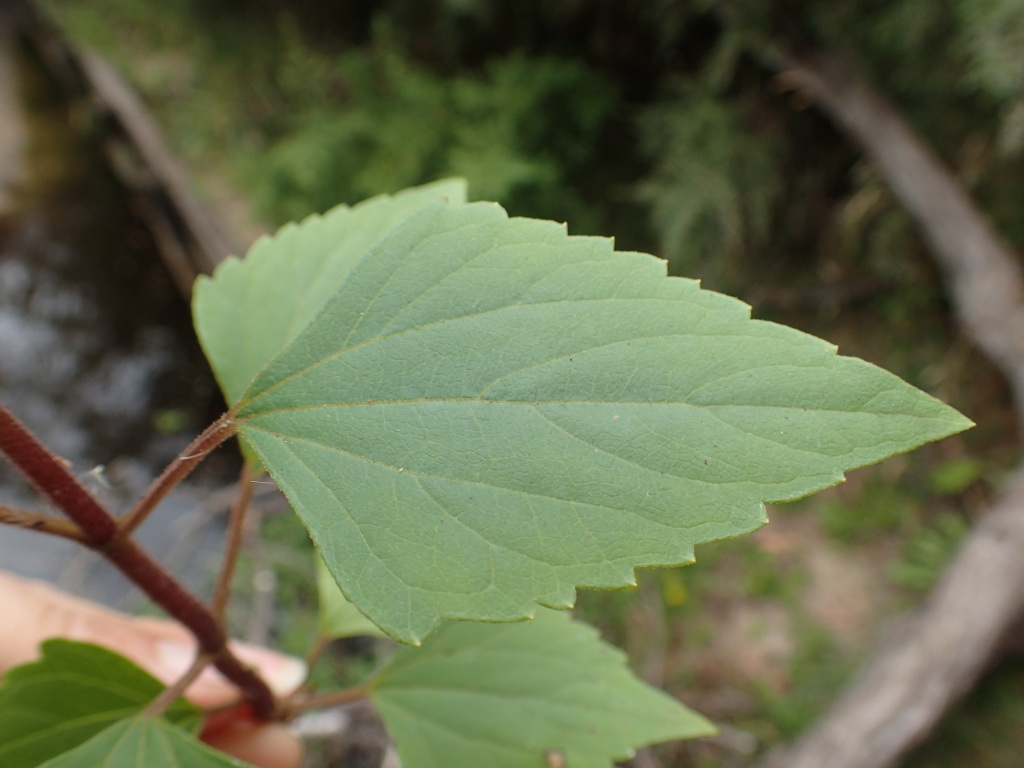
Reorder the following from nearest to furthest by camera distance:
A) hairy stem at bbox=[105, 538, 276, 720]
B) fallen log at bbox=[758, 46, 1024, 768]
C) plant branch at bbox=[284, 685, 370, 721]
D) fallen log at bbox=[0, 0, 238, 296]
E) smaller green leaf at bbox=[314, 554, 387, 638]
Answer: hairy stem at bbox=[105, 538, 276, 720] < plant branch at bbox=[284, 685, 370, 721] < smaller green leaf at bbox=[314, 554, 387, 638] < fallen log at bbox=[758, 46, 1024, 768] < fallen log at bbox=[0, 0, 238, 296]

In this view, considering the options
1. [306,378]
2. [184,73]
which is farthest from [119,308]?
[306,378]

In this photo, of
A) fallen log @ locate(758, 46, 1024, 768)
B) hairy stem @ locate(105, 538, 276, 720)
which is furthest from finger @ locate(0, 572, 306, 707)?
fallen log @ locate(758, 46, 1024, 768)

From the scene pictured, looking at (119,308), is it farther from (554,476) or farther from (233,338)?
(554,476)

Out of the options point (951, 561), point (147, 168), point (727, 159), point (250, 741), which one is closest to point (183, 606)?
point (250, 741)

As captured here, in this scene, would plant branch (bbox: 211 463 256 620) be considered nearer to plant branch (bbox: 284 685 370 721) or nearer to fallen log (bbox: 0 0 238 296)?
plant branch (bbox: 284 685 370 721)

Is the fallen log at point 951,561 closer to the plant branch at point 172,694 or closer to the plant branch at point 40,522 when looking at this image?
the plant branch at point 172,694

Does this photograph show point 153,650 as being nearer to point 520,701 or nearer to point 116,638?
point 116,638
